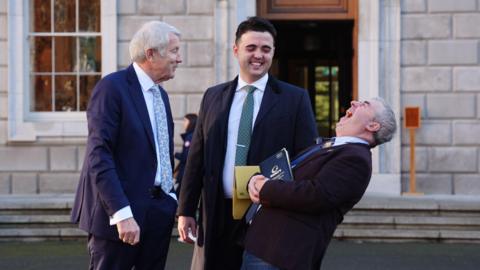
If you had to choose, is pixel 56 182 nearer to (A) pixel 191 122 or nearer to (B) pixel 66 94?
(B) pixel 66 94

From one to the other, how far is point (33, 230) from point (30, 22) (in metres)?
3.32

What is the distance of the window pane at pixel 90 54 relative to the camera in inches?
481

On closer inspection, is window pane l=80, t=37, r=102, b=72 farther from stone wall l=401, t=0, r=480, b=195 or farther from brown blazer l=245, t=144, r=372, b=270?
brown blazer l=245, t=144, r=372, b=270

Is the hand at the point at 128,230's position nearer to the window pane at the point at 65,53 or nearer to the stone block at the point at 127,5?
the stone block at the point at 127,5

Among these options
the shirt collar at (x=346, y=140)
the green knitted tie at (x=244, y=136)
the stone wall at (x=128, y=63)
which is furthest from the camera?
the stone wall at (x=128, y=63)

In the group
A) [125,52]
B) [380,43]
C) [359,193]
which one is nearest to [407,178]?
[380,43]

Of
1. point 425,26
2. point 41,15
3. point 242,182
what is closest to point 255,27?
point 242,182

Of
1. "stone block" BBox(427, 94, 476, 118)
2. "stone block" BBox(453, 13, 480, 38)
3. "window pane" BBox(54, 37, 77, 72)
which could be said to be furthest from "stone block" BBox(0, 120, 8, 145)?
"stone block" BBox(453, 13, 480, 38)

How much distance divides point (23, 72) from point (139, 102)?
8109 millimetres

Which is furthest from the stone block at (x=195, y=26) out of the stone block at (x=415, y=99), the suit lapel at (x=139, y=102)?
the suit lapel at (x=139, y=102)

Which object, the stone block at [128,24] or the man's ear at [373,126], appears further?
the stone block at [128,24]

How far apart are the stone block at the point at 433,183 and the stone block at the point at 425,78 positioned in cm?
120

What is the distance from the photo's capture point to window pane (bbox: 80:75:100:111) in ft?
40.4

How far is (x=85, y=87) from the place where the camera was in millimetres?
12359
